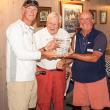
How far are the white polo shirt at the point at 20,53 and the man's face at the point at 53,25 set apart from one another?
38 centimetres

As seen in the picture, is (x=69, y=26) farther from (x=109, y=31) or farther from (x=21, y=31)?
(x=21, y=31)

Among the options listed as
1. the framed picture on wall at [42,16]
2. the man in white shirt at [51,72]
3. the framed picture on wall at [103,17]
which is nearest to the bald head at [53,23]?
the man in white shirt at [51,72]

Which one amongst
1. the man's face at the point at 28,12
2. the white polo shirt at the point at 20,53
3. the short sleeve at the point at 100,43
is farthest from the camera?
the short sleeve at the point at 100,43

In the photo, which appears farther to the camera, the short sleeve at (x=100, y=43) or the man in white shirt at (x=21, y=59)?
the short sleeve at (x=100, y=43)

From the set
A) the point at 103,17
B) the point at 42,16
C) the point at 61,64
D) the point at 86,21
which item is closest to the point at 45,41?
the point at 61,64

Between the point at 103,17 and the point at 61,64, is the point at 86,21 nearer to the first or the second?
the point at 61,64

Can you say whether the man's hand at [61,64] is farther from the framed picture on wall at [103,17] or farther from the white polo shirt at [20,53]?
the framed picture on wall at [103,17]

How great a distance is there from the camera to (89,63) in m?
2.79

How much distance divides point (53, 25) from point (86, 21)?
332mm

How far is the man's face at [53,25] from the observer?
2.78 metres

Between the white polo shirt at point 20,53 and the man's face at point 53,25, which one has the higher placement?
the man's face at point 53,25

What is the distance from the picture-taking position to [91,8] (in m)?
4.94

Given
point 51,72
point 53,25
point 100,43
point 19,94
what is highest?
point 53,25

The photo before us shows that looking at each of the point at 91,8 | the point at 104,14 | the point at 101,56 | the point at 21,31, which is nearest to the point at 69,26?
the point at 91,8
